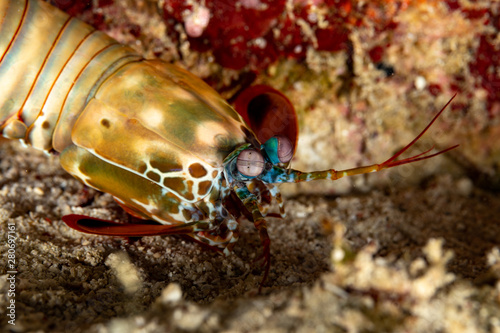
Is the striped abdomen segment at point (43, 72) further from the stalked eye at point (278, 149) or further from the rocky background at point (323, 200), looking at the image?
the stalked eye at point (278, 149)

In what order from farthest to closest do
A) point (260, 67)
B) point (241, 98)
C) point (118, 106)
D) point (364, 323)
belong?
point (260, 67), point (241, 98), point (118, 106), point (364, 323)

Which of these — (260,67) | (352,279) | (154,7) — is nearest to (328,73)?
(260,67)

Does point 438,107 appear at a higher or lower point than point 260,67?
higher

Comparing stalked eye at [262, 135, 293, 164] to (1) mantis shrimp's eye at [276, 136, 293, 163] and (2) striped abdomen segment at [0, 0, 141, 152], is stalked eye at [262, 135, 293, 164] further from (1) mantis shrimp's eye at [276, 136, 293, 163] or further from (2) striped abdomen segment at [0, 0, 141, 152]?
(2) striped abdomen segment at [0, 0, 141, 152]

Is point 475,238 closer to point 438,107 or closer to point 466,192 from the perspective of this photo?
point 466,192

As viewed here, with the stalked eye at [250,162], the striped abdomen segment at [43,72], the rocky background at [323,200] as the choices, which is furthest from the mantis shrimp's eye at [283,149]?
the striped abdomen segment at [43,72]
